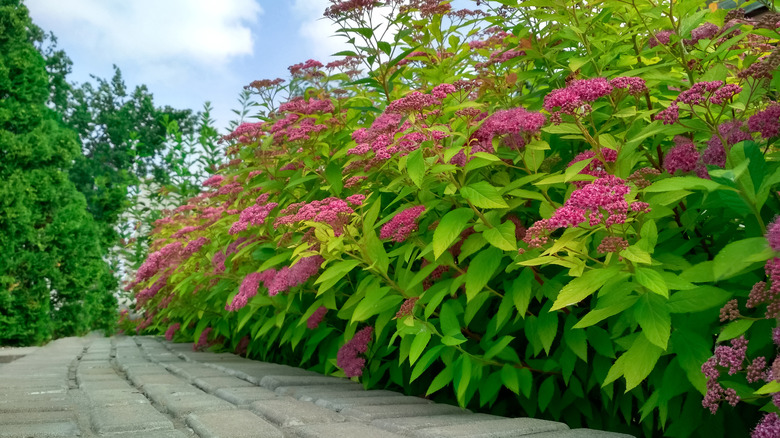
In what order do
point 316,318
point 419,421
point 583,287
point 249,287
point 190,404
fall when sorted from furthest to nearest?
point 249,287 → point 316,318 → point 190,404 → point 419,421 → point 583,287

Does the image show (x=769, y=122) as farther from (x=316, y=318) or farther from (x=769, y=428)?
(x=316, y=318)

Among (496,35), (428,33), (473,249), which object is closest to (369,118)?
(428,33)

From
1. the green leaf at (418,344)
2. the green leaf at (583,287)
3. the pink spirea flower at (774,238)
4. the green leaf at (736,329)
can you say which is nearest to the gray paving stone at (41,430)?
the green leaf at (418,344)

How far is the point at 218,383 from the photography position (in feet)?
10.2

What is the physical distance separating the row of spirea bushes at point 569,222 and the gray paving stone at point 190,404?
1.94 ft

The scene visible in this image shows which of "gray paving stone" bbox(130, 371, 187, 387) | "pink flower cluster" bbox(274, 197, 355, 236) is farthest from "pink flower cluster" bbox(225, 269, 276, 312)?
"pink flower cluster" bbox(274, 197, 355, 236)

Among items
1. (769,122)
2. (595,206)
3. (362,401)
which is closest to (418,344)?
(362,401)

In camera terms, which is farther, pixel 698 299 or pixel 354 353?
pixel 354 353

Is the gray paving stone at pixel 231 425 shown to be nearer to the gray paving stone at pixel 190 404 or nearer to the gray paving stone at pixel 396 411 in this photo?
the gray paving stone at pixel 190 404

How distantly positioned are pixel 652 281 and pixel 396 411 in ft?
3.67

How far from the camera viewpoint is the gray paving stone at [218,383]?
3000 mm

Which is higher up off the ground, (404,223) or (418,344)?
(404,223)

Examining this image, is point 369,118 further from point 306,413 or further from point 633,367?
point 633,367

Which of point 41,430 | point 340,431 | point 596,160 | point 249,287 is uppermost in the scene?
point 596,160
